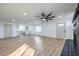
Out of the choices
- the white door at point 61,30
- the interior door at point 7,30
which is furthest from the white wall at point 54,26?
the interior door at point 7,30

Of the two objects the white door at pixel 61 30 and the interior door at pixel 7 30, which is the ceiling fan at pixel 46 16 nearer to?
the white door at pixel 61 30

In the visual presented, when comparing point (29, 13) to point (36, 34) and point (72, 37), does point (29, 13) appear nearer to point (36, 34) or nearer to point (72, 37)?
point (36, 34)

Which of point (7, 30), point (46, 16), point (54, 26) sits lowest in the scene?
point (7, 30)

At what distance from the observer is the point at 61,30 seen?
99.2 inches

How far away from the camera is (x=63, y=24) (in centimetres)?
249

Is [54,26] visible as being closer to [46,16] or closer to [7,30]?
[46,16]

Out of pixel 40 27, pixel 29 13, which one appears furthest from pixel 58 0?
pixel 40 27

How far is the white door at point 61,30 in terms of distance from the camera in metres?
2.48

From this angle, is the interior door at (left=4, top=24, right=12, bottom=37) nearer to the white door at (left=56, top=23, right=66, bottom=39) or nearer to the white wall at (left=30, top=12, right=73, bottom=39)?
the white wall at (left=30, top=12, right=73, bottom=39)

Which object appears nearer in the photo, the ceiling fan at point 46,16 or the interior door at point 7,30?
the ceiling fan at point 46,16

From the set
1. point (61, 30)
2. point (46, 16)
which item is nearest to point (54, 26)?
point (61, 30)

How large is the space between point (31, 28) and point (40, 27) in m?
0.28

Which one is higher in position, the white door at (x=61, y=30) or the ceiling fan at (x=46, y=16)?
the ceiling fan at (x=46, y=16)

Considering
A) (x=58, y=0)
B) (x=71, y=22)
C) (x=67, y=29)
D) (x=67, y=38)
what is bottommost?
(x=67, y=38)
